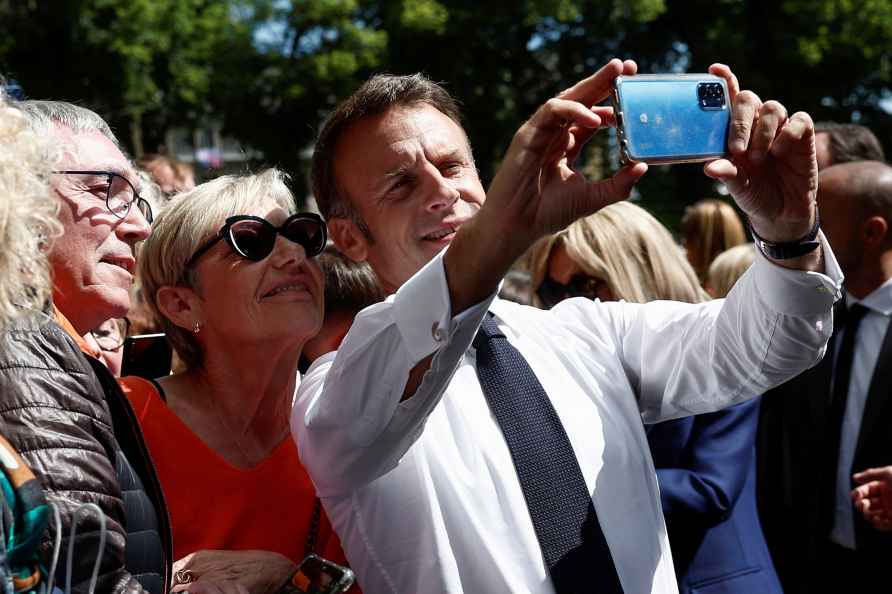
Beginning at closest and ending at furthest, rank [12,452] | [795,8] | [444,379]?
[12,452], [444,379], [795,8]

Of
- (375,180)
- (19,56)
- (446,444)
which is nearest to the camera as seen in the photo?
(446,444)

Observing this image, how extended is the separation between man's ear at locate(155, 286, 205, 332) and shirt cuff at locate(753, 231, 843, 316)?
149 cm

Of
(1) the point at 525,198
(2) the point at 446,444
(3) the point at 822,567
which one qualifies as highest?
(1) the point at 525,198

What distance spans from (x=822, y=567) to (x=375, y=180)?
2542mm

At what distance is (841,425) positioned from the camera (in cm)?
392

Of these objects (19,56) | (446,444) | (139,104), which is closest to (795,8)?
(139,104)

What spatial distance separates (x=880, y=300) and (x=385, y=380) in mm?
2793

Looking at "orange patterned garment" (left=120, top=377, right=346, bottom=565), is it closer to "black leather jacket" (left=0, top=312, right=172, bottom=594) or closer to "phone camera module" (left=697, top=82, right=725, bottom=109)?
"black leather jacket" (left=0, top=312, right=172, bottom=594)

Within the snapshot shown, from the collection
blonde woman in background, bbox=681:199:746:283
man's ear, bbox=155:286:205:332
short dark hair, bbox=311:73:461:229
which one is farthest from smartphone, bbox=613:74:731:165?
blonde woman in background, bbox=681:199:746:283

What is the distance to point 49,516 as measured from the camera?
156 cm

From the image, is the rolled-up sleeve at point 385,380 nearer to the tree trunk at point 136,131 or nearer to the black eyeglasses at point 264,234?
the black eyeglasses at point 264,234

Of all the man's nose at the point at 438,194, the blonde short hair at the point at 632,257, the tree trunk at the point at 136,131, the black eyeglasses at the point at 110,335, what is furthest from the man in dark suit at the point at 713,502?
the tree trunk at the point at 136,131

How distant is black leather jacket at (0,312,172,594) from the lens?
1.63 meters

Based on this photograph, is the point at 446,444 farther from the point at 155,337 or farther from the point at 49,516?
the point at 155,337
